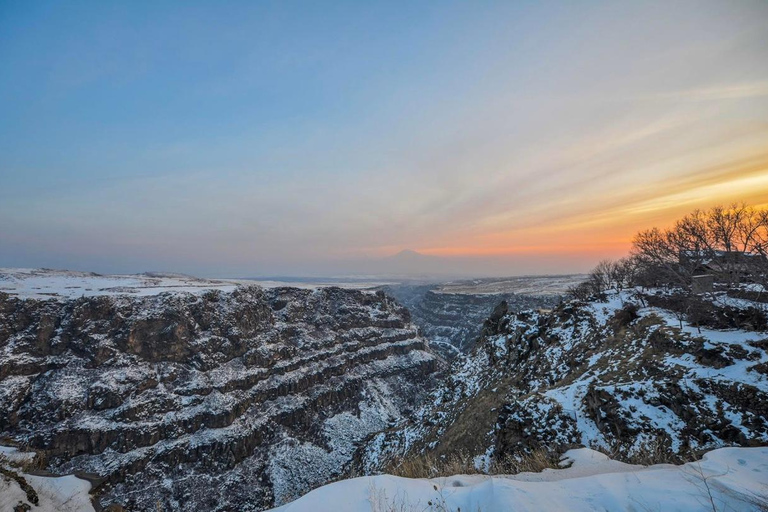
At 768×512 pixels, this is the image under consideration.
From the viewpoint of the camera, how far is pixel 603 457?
7.22 m

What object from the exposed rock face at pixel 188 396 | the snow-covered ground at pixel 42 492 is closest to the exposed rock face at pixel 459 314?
the exposed rock face at pixel 188 396

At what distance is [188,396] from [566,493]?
53516 millimetres

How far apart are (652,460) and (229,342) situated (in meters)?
60.9

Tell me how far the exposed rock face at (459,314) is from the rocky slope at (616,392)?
7021 centimetres

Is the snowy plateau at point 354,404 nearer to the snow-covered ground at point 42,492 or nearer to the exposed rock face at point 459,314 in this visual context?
the snow-covered ground at point 42,492

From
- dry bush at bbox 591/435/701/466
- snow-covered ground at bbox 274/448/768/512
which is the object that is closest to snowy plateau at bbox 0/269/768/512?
snow-covered ground at bbox 274/448/768/512

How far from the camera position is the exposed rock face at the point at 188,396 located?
1407 inches

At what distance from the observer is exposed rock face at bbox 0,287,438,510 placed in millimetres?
35750

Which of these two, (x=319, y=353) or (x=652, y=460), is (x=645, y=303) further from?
(x=319, y=353)

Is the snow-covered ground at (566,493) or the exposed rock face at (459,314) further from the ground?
the snow-covered ground at (566,493)

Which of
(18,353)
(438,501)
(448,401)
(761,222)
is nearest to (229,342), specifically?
(18,353)

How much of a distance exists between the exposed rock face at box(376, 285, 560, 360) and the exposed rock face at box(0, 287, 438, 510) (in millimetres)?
39162

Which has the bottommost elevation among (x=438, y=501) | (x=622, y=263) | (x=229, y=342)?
(x=229, y=342)

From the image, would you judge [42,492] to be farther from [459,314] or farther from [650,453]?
[459,314]
